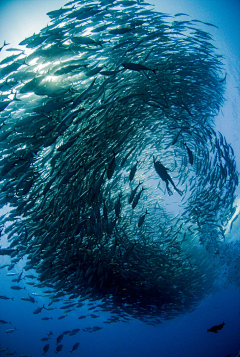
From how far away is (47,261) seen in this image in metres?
6.70

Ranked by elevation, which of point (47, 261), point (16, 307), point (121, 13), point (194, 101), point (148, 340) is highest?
point (121, 13)

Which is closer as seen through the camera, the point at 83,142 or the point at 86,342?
the point at 83,142

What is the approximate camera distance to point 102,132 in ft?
16.3

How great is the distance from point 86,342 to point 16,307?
43.2 meters

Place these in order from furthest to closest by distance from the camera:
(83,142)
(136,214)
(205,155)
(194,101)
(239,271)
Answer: (239,271), (136,214), (205,155), (194,101), (83,142)

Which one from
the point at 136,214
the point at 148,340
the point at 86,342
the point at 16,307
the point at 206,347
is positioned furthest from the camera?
the point at 86,342

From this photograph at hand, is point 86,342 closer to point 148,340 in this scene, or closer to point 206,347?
point 148,340

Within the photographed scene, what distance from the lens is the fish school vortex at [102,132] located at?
3.43 m

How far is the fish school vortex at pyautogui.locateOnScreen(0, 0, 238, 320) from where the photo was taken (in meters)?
3.43

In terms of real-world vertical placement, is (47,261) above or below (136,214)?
below

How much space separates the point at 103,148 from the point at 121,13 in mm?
3192

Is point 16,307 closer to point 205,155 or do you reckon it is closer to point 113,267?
point 113,267

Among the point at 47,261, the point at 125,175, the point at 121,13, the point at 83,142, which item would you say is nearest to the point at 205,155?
the point at 125,175

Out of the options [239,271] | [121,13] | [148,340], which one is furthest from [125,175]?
[148,340]
